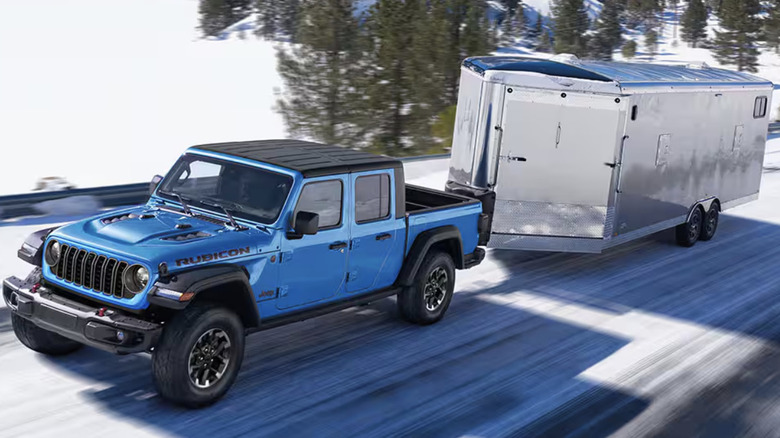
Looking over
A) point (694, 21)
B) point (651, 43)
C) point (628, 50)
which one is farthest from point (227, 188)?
point (694, 21)

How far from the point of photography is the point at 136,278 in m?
6.46

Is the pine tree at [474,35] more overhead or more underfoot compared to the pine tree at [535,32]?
more underfoot

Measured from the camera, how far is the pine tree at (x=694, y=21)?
130m

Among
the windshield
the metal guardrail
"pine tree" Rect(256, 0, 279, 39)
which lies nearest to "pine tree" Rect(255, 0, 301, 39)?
"pine tree" Rect(256, 0, 279, 39)

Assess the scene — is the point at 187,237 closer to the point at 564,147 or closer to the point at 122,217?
the point at 122,217

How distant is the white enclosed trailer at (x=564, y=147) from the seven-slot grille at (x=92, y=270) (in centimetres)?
525

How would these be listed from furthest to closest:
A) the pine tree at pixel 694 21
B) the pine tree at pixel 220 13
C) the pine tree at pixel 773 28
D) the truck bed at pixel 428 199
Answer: the pine tree at pixel 694 21
the pine tree at pixel 220 13
the pine tree at pixel 773 28
the truck bed at pixel 428 199

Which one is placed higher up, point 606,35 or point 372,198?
point 606,35

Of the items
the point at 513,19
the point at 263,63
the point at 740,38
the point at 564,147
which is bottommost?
the point at 564,147

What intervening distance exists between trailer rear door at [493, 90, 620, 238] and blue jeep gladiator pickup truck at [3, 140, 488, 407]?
89.9 inches

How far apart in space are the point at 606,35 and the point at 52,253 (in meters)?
91.5

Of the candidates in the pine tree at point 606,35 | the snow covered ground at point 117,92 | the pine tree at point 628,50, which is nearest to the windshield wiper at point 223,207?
the snow covered ground at point 117,92

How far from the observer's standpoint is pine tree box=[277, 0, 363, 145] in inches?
1150

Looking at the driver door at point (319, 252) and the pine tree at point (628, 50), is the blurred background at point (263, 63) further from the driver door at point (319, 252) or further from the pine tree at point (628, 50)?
the driver door at point (319, 252)
